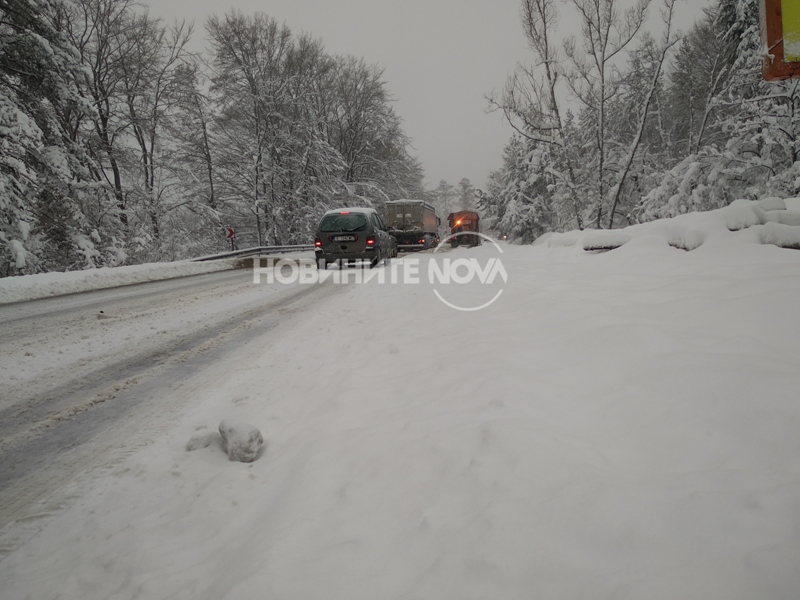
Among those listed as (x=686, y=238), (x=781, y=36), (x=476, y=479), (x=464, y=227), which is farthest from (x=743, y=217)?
(x=464, y=227)

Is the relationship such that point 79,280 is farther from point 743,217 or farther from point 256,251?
point 743,217

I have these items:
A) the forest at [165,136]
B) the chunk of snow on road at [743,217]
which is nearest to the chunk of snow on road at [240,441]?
the chunk of snow on road at [743,217]

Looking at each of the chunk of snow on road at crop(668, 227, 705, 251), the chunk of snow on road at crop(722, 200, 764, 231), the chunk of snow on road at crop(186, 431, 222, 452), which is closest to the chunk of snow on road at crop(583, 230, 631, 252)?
the chunk of snow on road at crop(668, 227, 705, 251)

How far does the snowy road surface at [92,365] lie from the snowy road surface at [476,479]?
4.0 inches

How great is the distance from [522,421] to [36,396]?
366 centimetres

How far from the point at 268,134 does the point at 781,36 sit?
77.6 feet

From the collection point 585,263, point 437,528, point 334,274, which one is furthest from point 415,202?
point 437,528

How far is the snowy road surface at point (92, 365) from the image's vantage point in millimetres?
2107

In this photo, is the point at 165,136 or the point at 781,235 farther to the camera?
the point at 165,136

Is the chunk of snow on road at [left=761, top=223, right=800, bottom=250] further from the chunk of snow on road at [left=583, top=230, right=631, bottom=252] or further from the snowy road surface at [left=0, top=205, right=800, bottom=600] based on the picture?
the chunk of snow on road at [left=583, top=230, right=631, bottom=252]

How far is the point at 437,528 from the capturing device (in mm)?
1430

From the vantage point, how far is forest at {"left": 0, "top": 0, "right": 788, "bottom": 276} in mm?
11289

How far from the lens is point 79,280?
820 cm

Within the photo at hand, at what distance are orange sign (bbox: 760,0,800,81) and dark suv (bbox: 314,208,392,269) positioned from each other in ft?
29.1
